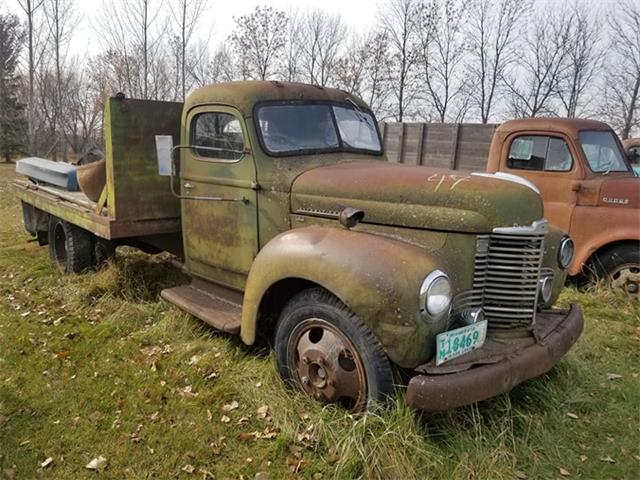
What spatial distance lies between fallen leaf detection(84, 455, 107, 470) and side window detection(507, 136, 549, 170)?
5356mm

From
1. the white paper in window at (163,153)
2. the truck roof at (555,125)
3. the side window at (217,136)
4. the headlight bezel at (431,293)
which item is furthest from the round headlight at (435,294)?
the truck roof at (555,125)

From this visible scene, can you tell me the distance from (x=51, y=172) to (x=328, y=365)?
17.2 feet

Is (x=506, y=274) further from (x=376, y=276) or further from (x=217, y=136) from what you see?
(x=217, y=136)

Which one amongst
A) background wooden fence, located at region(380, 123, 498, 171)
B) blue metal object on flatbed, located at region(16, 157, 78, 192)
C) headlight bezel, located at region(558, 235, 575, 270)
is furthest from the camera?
background wooden fence, located at region(380, 123, 498, 171)

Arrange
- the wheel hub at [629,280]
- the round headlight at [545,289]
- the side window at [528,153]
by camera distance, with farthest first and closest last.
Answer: the side window at [528,153] → the wheel hub at [629,280] → the round headlight at [545,289]

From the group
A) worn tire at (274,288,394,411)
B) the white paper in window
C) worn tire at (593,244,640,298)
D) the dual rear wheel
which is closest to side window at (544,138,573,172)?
worn tire at (593,244,640,298)

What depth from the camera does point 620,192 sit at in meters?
5.46

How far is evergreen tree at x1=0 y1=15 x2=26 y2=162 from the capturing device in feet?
66.1

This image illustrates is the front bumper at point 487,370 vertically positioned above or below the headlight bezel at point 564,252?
below

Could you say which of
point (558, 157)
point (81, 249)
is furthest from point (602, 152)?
point (81, 249)

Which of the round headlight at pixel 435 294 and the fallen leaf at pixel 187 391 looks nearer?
the round headlight at pixel 435 294

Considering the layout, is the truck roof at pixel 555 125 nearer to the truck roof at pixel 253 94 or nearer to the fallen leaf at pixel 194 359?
the truck roof at pixel 253 94

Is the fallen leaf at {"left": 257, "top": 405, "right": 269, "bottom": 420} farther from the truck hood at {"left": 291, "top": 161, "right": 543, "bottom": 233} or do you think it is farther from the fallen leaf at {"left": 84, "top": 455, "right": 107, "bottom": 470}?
the truck hood at {"left": 291, "top": 161, "right": 543, "bottom": 233}

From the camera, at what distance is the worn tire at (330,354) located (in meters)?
2.81
